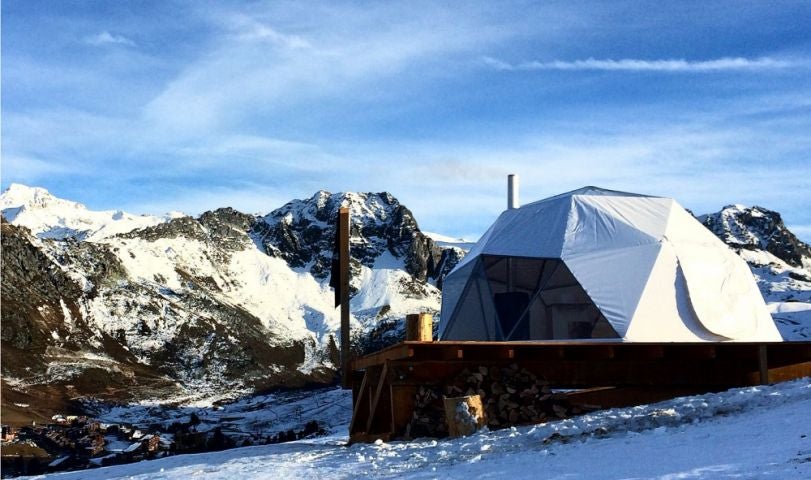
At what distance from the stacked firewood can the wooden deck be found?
151 millimetres

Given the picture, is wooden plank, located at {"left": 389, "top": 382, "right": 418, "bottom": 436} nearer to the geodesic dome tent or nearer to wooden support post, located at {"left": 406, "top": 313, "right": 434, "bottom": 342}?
wooden support post, located at {"left": 406, "top": 313, "right": 434, "bottom": 342}

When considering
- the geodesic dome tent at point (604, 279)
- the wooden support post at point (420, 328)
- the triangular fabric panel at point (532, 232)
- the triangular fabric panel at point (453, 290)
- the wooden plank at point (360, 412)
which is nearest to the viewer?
the wooden support post at point (420, 328)

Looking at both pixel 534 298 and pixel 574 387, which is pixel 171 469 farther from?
pixel 534 298

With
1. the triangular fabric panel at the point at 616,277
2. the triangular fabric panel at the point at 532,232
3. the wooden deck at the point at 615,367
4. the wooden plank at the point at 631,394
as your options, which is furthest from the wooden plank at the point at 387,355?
the triangular fabric panel at the point at 532,232

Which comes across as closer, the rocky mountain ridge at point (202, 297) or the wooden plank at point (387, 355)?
the wooden plank at point (387, 355)

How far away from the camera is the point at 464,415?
10.6 m

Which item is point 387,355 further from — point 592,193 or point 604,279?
point 592,193

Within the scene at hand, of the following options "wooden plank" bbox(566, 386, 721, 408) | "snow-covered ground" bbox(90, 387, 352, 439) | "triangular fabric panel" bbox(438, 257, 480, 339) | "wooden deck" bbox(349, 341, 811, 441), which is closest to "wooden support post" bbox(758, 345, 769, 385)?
"wooden deck" bbox(349, 341, 811, 441)

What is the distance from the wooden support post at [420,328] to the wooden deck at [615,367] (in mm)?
418

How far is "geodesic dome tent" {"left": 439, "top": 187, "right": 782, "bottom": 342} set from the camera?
1709 centimetres

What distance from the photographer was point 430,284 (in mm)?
151750

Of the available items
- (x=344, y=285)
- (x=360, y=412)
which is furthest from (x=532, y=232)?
(x=360, y=412)

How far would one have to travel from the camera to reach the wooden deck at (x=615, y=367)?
1163 cm

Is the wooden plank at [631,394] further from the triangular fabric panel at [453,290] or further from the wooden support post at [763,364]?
the triangular fabric panel at [453,290]
